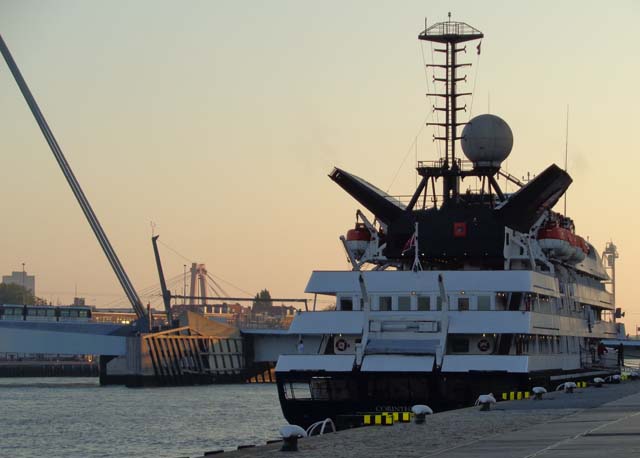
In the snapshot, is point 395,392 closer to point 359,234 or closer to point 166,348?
point 359,234

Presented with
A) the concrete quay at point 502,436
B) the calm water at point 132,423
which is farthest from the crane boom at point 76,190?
the concrete quay at point 502,436

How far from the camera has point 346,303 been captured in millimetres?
55219

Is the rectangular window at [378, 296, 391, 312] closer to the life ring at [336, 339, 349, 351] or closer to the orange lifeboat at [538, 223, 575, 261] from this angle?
the life ring at [336, 339, 349, 351]

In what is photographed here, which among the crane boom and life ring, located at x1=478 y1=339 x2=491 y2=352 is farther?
the crane boom

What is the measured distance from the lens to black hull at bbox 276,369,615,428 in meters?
50.3

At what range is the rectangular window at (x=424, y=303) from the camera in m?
53.8

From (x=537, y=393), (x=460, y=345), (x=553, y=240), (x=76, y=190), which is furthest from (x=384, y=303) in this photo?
(x=76, y=190)

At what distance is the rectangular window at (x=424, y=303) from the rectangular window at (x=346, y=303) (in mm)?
2910

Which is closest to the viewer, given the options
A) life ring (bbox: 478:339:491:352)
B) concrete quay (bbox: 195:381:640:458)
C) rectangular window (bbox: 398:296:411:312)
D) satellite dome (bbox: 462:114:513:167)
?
concrete quay (bbox: 195:381:640:458)

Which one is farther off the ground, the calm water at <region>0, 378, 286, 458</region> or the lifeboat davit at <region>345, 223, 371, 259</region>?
the lifeboat davit at <region>345, 223, 371, 259</region>

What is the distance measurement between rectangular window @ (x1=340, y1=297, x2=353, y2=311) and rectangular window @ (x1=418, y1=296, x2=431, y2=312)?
9.55 ft

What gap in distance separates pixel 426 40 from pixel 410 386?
2272 cm

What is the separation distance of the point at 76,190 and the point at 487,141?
72.3 metres

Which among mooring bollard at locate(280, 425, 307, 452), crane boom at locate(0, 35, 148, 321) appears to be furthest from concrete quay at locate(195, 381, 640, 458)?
crane boom at locate(0, 35, 148, 321)
